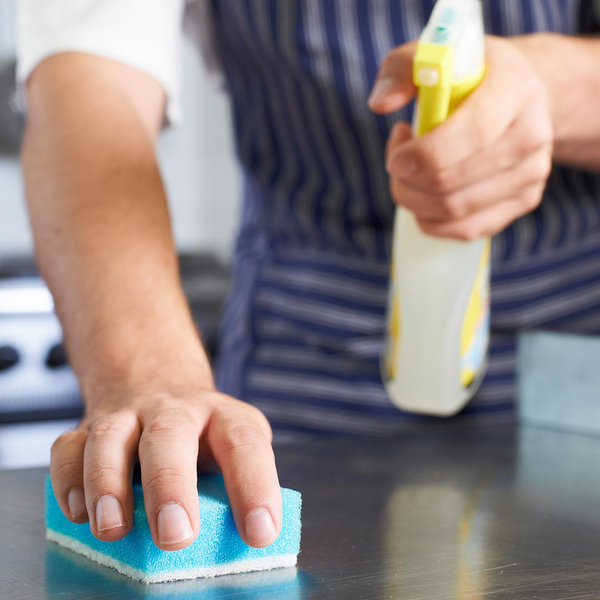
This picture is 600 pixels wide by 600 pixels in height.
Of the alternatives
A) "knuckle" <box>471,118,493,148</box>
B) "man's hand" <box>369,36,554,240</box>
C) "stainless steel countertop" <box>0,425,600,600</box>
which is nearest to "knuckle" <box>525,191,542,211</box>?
"man's hand" <box>369,36,554,240</box>

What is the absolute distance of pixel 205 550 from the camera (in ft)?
1.39

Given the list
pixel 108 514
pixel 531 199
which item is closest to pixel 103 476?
pixel 108 514

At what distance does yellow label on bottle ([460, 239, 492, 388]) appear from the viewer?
0.68m

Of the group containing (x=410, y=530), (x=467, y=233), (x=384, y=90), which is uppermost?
(x=384, y=90)

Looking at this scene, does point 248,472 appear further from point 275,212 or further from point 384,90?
point 275,212

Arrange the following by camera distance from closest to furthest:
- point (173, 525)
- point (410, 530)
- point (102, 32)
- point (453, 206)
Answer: point (173, 525) < point (410, 530) < point (453, 206) < point (102, 32)

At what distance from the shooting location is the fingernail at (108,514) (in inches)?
16.0

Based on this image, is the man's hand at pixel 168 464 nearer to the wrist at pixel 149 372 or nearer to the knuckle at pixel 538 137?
the wrist at pixel 149 372

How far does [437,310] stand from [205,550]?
0.32m

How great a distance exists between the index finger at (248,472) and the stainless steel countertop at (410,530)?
0.03 meters

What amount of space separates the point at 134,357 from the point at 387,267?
38cm

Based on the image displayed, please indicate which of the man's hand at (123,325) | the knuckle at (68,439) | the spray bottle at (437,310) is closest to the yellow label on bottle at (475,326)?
the spray bottle at (437,310)

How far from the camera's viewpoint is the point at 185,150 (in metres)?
2.08

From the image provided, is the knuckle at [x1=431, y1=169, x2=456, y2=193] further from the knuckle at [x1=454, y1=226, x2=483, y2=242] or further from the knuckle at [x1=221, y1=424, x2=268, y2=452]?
the knuckle at [x1=221, y1=424, x2=268, y2=452]
